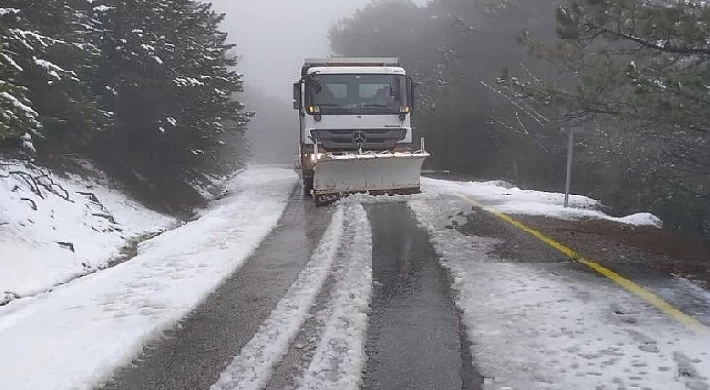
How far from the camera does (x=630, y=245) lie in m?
8.08

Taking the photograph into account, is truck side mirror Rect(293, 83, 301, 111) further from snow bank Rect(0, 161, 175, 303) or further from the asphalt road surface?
the asphalt road surface

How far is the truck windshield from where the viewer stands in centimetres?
→ 1411

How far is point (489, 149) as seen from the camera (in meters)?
31.3

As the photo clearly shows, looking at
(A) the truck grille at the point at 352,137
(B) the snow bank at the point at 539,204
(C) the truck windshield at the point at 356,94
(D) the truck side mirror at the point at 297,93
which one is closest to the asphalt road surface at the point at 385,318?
(B) the snow bank at the point at 539,204

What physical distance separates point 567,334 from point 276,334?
2.16 metres

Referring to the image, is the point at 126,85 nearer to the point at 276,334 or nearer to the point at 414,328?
the point at 276,334

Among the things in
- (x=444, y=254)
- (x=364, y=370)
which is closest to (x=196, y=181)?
(x=444, y=254)

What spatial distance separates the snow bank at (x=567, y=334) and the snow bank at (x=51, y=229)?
4640 mm

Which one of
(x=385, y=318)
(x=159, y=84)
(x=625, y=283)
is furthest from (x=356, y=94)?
(x=385, y=318)

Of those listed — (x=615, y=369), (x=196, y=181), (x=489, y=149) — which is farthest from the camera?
(x=489, y=149)

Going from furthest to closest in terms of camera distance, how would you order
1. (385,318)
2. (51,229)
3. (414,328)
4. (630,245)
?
(51,229) < (630,245) < (385,318) < (414,328)

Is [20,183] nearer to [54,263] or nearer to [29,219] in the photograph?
[29,219]

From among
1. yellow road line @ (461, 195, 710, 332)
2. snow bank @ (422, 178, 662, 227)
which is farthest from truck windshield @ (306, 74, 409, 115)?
yellow road line @ (461, 195, 710, 332)

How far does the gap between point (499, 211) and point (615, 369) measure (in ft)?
23.9
